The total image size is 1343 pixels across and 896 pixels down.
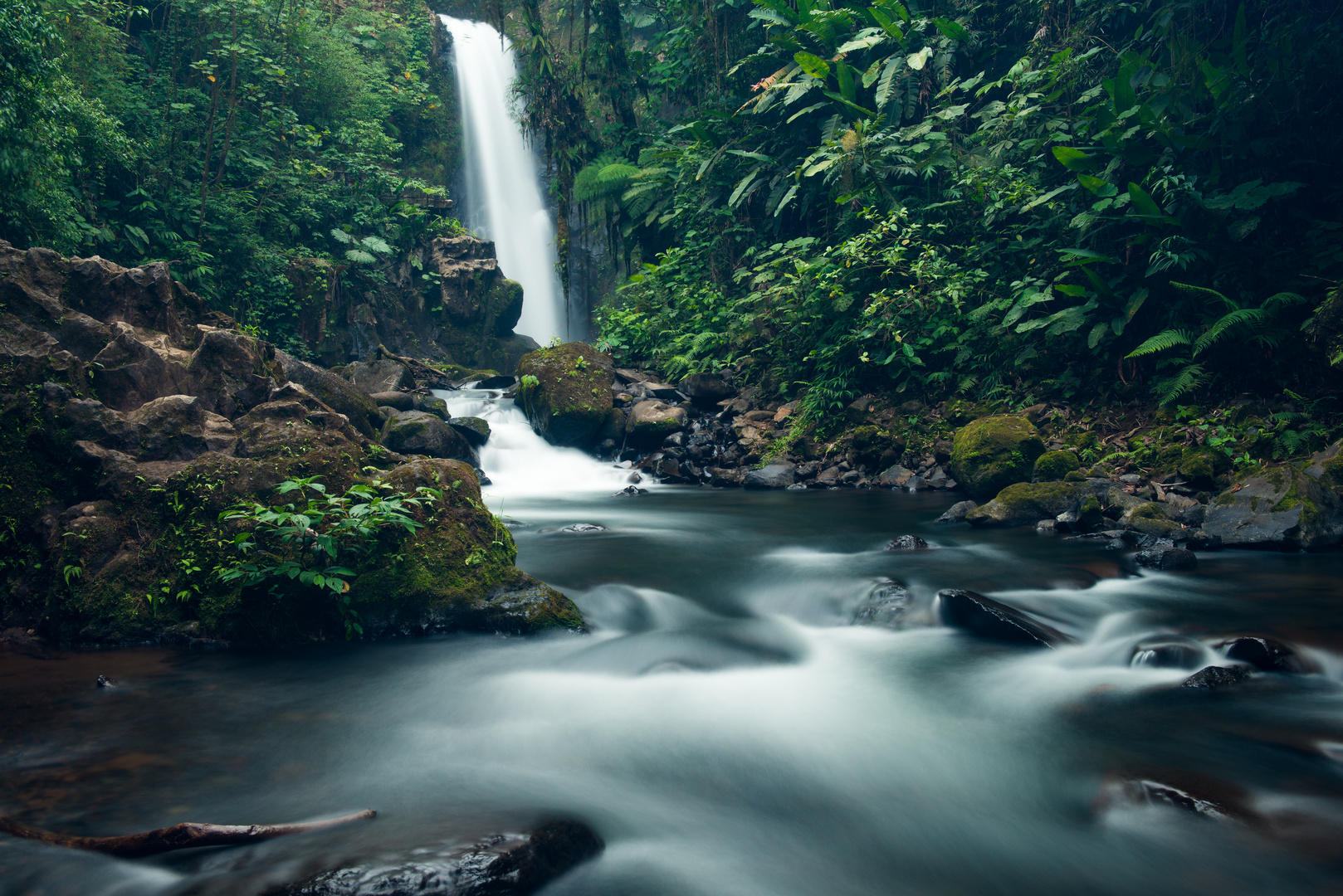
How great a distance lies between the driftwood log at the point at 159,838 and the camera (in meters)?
2.42

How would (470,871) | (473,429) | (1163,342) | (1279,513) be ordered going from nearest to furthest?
(470,871), (1279,513), (1163,342), (473,429)

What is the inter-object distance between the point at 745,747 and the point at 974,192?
1005cm

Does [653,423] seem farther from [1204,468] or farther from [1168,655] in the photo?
[1168,655]

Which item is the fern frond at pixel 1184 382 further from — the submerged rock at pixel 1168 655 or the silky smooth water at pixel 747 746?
the submerged rock at pixel 1168 655

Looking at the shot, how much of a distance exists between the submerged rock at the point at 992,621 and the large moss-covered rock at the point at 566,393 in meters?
8.51

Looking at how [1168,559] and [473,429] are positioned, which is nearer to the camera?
[1168,559]

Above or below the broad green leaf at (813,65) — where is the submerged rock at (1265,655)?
below

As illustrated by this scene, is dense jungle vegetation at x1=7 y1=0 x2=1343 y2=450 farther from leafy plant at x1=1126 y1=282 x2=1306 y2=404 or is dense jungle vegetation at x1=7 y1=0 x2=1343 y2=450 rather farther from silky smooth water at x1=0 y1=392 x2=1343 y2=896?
silky smooth water at x1=0 y1=392 x2=1343 y2=896

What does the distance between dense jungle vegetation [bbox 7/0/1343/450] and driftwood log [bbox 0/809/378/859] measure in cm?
917

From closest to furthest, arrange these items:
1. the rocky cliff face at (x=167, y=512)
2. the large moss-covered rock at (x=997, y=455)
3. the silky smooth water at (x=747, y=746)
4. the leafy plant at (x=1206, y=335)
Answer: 1. the silky smooth water at (x=747, y=746)
2. the rocky cliff face at (x=167, y=512)
3. the leafy plant at (x=1206, y=335)
4. the large moss-covered rock at (x=997, y=455)

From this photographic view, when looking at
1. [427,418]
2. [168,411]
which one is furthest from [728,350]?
[168,411]

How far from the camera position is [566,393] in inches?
506

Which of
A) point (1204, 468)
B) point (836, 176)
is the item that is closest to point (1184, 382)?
point (1204, 468)

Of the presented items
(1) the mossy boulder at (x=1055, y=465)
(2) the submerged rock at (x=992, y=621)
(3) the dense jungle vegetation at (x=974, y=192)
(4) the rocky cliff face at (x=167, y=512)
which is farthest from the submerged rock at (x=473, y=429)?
(2) the submerged rock at (x=992, y=621)
